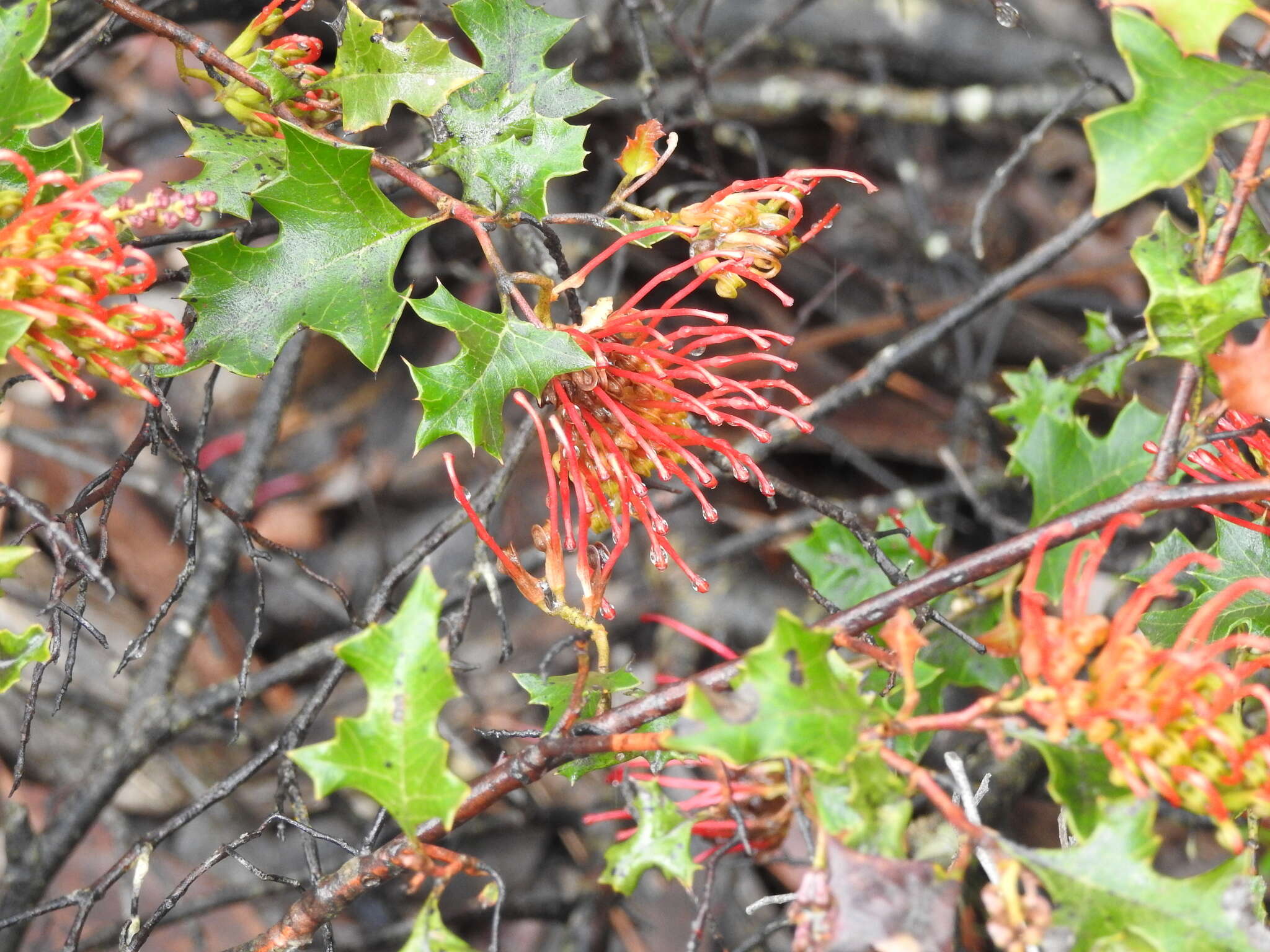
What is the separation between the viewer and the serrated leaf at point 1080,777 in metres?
0.78

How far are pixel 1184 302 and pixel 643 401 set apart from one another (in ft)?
1.63

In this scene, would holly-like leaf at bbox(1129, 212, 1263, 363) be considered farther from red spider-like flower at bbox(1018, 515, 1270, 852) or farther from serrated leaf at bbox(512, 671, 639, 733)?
serrated leaf at bbox(512, 671, 639, 733)

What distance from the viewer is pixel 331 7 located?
167 cm

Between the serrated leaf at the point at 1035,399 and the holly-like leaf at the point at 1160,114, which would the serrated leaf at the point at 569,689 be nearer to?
the holly-like leaf at the point at 1160,114

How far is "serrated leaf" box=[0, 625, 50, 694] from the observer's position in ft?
2.80

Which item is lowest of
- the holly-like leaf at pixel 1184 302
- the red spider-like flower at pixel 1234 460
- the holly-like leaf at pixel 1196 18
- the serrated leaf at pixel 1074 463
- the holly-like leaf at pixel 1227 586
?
the serrated leaf at pixel 1074 463

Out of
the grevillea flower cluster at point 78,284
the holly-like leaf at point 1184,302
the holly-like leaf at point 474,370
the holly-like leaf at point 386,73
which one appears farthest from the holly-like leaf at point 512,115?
the holly-like leaf at point 1184,302

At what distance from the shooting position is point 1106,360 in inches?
61.5

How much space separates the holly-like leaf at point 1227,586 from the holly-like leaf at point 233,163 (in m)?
1.04

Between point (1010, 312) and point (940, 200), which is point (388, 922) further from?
point (940, 200)

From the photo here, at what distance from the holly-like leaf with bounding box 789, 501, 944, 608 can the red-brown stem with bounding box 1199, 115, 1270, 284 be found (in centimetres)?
63

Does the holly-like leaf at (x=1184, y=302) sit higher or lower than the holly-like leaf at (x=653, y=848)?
higher

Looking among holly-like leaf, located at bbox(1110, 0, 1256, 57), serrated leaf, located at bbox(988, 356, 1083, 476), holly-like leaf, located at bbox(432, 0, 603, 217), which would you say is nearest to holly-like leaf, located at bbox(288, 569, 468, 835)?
holly-like leaf, located at bbox(432, 0, 603, 217)

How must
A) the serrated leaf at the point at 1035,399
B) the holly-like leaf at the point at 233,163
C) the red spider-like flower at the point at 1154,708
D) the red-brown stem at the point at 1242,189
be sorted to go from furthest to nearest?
1. the serrated leaf at the point at 1035,399
2. the holly-like leaf at the point at 233,163
3. the red-brown stem at the point at 1242,189
4. the red spider-like flower at the point at 1154,708
